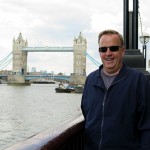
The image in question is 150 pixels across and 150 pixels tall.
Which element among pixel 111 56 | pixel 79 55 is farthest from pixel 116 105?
pixel 79 55

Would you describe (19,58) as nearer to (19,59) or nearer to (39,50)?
(19,59)

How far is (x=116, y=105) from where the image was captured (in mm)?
1860

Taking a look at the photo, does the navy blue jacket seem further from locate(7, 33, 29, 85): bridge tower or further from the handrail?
locate(7, 33, 29, 85): bridge tower

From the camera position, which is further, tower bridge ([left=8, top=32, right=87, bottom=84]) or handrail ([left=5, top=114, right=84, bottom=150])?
tower bridge ([left=8, top=32, right=87, bottom=84])

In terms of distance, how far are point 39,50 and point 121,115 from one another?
99080 mm

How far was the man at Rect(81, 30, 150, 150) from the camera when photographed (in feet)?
6.02

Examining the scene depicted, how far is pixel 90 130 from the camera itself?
6.23 ft

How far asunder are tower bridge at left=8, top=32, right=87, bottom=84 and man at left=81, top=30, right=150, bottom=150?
84132 mm

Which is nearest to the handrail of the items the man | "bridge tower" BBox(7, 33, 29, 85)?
the man

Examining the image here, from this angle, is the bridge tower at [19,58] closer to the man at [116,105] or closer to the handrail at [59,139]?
the handrail at [59,139]

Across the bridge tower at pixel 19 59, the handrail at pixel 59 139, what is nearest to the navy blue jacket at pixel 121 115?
the handrail at pixel 59 139

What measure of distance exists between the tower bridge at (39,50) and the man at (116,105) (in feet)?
276

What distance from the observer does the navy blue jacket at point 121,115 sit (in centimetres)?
183

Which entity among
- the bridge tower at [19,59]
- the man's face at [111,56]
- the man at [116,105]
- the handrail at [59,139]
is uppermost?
the bridge tower at [19,59]
